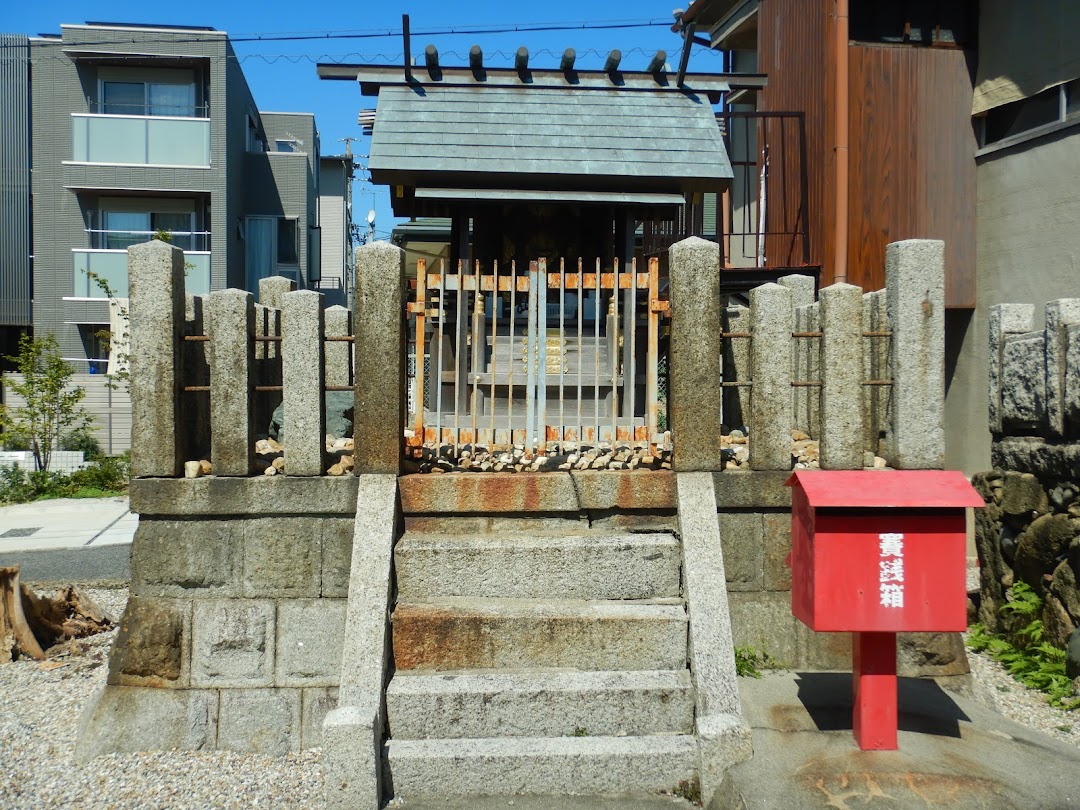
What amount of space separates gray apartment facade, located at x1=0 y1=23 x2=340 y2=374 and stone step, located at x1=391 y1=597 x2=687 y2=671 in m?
16.7

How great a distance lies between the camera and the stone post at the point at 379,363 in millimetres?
5492

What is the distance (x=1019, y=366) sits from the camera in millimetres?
6844

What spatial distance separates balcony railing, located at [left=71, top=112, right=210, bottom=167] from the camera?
2008 cm

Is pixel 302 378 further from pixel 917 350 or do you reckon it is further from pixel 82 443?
pixel 82 443

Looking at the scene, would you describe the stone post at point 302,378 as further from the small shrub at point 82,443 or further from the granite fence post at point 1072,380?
the small shrub at point 82,443

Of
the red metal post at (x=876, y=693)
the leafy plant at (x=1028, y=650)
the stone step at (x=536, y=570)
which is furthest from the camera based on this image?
the leafy plant at (x=1028, y=650)

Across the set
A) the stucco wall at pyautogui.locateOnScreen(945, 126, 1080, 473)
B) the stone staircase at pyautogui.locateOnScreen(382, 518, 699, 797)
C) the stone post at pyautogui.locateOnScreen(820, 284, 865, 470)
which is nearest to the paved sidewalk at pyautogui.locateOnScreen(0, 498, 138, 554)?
the stone staircase at pyautogui.locateOnScreen(382, 518, 699, 797)

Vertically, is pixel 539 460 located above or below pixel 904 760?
above

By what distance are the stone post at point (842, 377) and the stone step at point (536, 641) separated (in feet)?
4.87

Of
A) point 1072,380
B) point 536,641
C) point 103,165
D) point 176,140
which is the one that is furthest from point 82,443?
point 1072,380

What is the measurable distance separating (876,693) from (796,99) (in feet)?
32.0

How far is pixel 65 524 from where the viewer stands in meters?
13.2

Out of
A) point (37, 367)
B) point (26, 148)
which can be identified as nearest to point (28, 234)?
point (26, 148)

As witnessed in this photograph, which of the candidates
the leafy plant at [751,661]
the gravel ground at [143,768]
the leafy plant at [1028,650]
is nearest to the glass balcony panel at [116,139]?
the gravel ground at [143,768]
